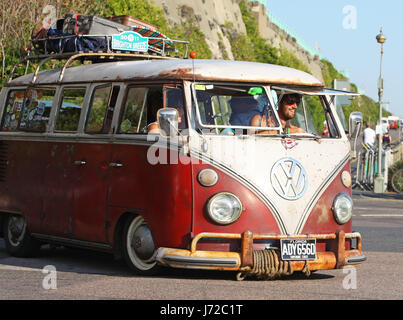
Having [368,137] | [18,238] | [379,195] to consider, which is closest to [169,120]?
[18,238]

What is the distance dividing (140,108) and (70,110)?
144 cm

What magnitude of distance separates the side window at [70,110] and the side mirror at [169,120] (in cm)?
189

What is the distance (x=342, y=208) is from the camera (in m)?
9.37

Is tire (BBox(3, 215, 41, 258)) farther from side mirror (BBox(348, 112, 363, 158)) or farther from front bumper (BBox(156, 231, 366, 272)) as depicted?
side mirror (BBox(348, 112, 363, 158))

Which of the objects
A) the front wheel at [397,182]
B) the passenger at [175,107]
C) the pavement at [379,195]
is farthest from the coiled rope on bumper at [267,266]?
the front wheel at [397,182]

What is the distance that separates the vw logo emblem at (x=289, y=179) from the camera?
8.94 meters

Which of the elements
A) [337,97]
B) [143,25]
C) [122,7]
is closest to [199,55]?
[122,7]

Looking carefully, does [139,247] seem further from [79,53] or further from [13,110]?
[13,110]

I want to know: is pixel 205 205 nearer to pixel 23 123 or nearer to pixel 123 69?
pixel 123 69

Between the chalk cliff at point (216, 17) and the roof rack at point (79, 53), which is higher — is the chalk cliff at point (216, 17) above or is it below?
above

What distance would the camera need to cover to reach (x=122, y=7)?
34.7 meters

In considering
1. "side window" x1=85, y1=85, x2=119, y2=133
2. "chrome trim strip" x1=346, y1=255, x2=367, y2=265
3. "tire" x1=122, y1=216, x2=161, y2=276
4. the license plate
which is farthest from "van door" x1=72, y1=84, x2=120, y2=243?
"chrome trim strip" x1=346, y1=255, x2=367, y2=265

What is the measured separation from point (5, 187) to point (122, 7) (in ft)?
78.5

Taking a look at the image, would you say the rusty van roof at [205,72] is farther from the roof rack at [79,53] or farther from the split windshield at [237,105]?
the roof rack at [79,53]
